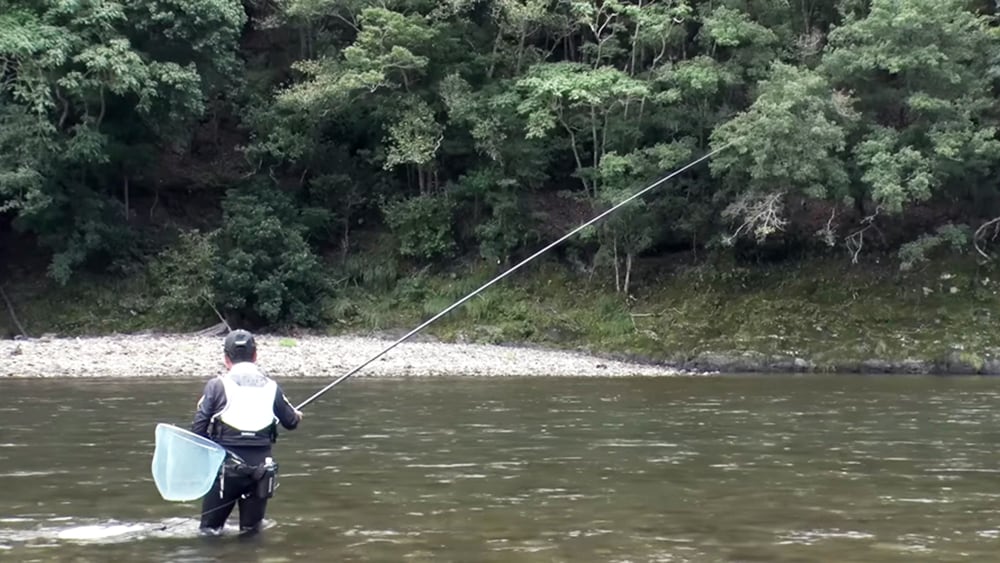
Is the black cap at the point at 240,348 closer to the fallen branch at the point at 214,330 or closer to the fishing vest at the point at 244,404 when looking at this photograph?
the fishing vest at the point at 244,404

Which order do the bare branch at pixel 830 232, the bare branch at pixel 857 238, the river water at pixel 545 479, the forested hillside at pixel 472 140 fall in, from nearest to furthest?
the river water at pixel 545 479
the forested hillside at pixel 472 140
the bare branch at pixel 830 232
the bare branch at pixel 857 238

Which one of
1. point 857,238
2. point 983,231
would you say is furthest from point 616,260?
point 983,231

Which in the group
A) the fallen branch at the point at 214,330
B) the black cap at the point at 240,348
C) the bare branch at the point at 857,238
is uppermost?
the bare branch at the point at 857,238

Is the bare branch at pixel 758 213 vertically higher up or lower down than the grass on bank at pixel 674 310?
higher up

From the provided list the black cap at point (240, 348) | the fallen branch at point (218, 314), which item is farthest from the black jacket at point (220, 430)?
the fallen branch at point (218, 314)

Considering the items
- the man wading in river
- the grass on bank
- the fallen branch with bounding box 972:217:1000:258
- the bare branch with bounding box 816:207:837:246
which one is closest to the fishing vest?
the man wading in river

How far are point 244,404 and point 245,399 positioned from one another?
1.4 inches

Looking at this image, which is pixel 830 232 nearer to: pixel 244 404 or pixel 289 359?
pixel 289 359

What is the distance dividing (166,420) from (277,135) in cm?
1583

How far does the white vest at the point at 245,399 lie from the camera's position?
24.8ft

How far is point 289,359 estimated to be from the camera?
893 inches

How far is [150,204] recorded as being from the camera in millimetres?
31578

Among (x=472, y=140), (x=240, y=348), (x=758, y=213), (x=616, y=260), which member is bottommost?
(x=240, y=348)

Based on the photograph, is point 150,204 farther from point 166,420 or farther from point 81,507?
point 81,507
